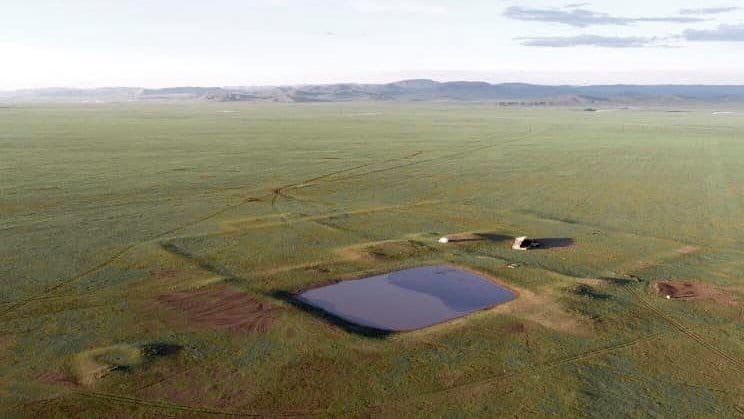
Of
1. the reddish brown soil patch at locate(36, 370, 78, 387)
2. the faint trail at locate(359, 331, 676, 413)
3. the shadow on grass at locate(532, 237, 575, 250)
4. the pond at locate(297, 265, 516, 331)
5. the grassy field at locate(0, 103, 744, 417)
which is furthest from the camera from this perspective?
the shadow on grass at locate(532, 237, 575, 250)

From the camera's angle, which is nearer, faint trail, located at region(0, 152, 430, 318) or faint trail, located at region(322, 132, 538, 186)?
faint trail, located at region(0, 152, 430, 318)

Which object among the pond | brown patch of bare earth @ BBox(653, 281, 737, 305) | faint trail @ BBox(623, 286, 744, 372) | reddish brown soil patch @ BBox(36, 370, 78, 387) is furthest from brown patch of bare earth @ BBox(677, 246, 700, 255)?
reddish brown soil patch @ BBox(36, 370, 78, 387)

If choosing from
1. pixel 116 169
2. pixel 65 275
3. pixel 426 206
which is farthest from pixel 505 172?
pixel 65 275

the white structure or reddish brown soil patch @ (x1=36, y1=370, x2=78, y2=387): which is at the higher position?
the white structure

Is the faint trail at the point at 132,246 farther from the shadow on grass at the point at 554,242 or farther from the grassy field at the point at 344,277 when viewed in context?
the shadow on grass at the point at 554,242

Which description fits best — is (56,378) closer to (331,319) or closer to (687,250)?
(331,319)

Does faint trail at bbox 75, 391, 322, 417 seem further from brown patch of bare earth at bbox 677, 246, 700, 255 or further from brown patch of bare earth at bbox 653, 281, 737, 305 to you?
brown patch of bare earth at bbox 677, 246, 700, 255

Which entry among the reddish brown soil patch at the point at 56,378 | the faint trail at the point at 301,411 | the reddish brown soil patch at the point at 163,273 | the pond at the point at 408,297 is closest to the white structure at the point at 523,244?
the pond at the point at 408,297
